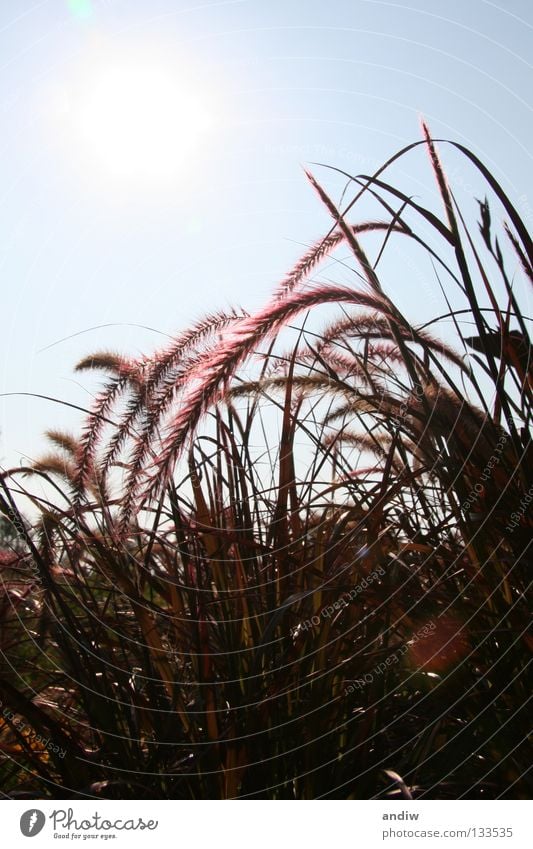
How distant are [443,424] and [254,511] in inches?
27.0

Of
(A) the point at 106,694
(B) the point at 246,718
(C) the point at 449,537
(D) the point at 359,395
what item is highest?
(D) the point at 359,395

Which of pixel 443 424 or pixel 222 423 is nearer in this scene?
pixel 443 424

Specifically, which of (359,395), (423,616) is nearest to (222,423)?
(359,395)

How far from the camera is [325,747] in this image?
186 cm

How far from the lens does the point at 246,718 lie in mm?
Answer: 1805

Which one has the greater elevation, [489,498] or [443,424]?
[443,424]
